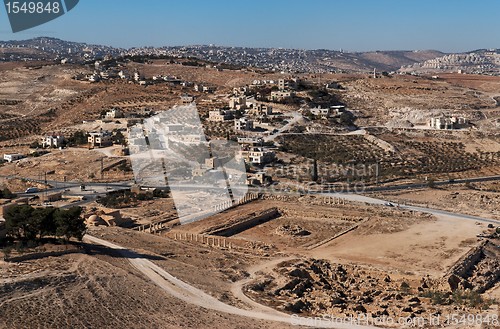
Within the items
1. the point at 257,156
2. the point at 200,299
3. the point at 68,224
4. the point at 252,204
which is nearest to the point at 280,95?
the point at 257,156

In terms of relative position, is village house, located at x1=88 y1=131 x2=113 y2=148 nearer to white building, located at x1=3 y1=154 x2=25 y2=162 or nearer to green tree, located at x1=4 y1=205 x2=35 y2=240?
white building, located at x1=3 y1=154 x2=25 y2=162

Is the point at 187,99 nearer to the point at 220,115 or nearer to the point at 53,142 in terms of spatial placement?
the point at 220,115

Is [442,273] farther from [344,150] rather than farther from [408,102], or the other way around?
[408,102]

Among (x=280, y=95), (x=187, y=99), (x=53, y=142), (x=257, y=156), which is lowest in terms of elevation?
(x=257, y=156)

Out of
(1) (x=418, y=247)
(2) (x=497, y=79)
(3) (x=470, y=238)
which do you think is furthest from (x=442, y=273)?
(2) (x=497, y=79)

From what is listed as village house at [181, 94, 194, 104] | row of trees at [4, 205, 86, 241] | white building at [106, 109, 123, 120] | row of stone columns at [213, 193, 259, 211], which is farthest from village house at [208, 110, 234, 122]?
row of trees at [4, 205, 86, 241]

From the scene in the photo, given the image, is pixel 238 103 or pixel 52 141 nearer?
pixel 52 141

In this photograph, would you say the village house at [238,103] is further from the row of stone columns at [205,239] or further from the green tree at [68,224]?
the green tree at [68,224]
